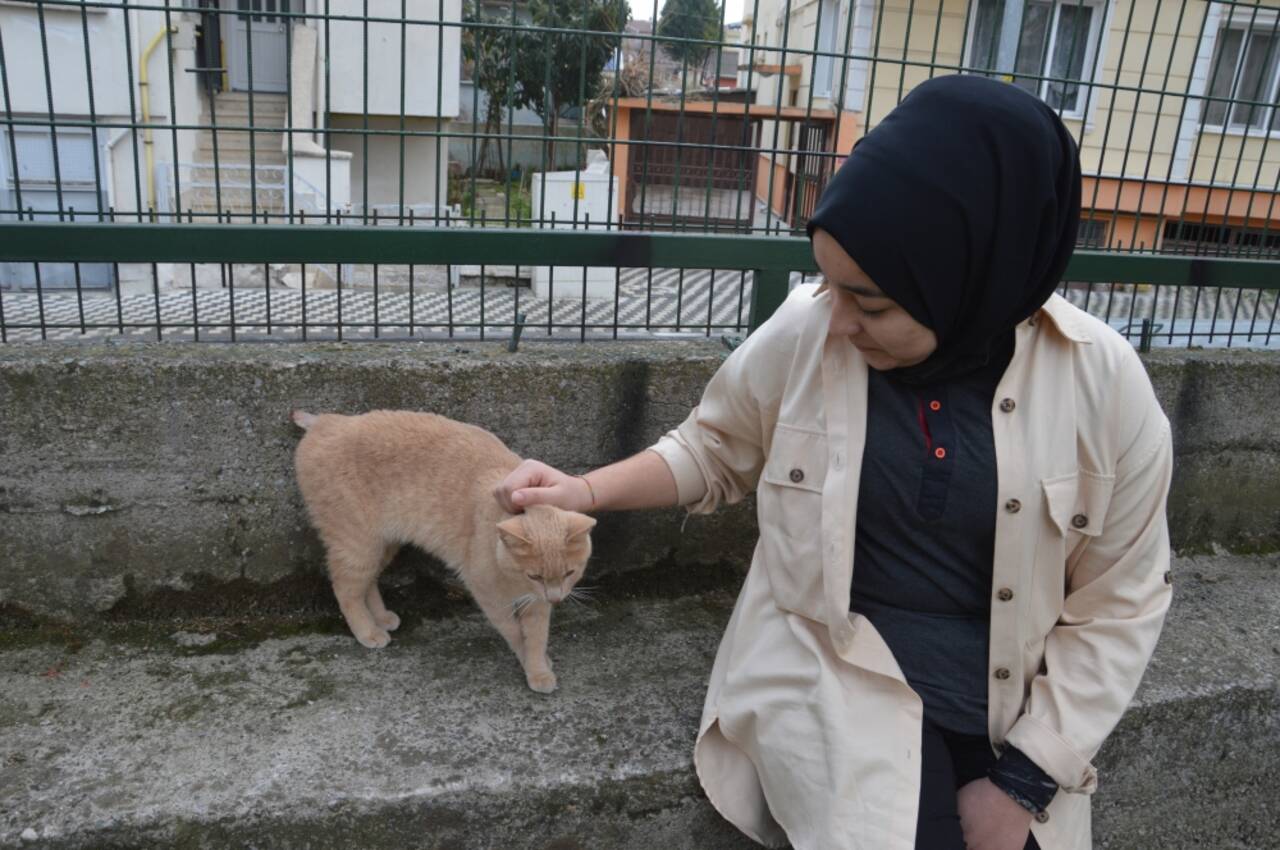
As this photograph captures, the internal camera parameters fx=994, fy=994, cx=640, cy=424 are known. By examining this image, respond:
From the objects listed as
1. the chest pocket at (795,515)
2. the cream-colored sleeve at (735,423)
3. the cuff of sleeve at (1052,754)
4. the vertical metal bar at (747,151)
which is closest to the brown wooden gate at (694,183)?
the vertical metal bar at (747,151)

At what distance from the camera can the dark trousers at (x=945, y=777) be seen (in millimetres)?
2068

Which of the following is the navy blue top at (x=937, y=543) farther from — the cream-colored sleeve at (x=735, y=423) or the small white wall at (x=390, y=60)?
the small white wall at (x=390, y=60)

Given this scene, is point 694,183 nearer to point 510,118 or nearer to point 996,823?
point 510,118

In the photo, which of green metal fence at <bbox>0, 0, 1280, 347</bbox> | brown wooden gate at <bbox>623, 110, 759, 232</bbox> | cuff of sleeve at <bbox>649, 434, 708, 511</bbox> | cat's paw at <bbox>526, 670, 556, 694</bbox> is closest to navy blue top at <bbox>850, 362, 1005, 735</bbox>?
cuff of sleeve at <bbox>649, 434, 708, 511</bbox>

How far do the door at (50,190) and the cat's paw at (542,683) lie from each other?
1.82 metres

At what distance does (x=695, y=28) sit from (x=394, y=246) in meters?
2.60

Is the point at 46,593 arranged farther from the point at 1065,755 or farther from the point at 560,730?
the point at 1065,755

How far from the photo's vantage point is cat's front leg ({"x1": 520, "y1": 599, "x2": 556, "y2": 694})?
294cm

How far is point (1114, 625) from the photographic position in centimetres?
212

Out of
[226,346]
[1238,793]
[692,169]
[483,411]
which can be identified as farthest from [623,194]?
[1238,793]

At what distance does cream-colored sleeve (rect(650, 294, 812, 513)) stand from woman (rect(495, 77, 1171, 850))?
4 centimetres

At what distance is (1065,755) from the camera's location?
206 cm

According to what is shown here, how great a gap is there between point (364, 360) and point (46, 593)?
1212 mm

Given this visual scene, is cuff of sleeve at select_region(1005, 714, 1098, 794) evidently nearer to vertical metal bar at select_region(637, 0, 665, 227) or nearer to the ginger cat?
the ginger cat
